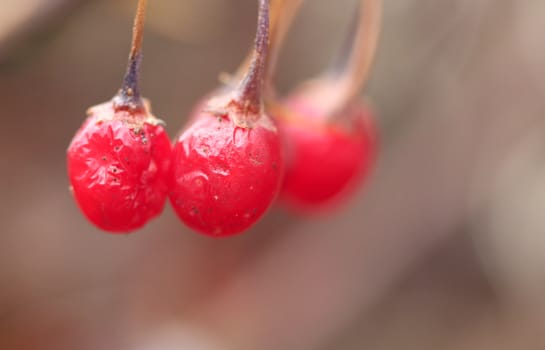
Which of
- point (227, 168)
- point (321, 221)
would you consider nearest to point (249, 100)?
point (227, 168)

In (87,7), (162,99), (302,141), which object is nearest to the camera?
(87,7)

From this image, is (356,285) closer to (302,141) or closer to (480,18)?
(480,18)

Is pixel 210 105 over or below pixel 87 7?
below

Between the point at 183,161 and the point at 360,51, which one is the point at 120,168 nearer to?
the point at 183,161

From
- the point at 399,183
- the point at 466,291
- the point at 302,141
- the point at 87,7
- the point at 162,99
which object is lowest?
the point at 302,141

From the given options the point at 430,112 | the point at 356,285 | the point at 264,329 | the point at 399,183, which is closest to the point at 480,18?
the point at 430,112

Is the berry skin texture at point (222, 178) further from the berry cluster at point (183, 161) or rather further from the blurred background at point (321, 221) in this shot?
the blurred background at point (321, 221)

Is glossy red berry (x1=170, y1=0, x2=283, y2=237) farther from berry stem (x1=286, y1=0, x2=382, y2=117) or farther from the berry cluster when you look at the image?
berry stem (x1=286, y1=0, x2=382, y2=117)
